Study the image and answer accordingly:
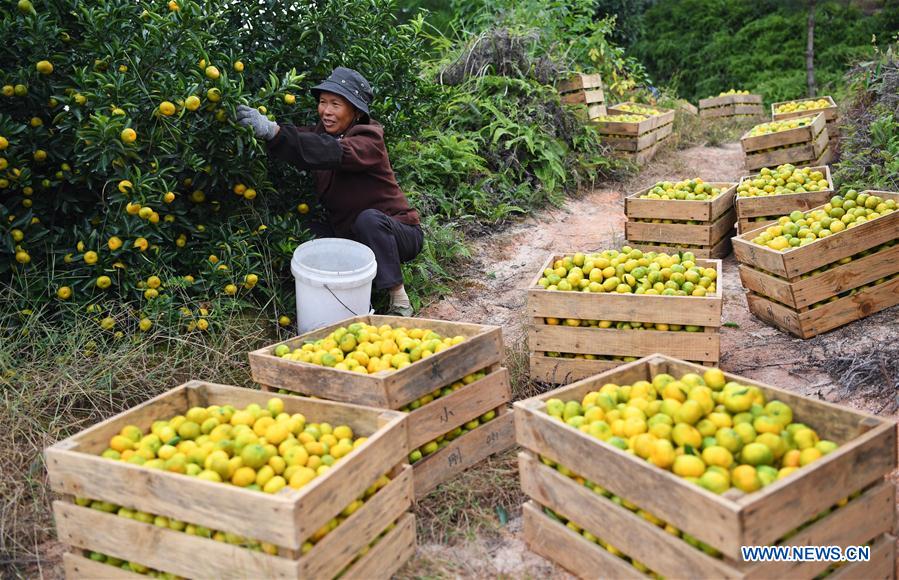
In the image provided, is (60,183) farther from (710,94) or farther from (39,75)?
(710,94)

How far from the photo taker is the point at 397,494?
2.88 metres

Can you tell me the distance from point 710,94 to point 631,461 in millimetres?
19159

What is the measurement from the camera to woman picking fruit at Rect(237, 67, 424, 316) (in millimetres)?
4617

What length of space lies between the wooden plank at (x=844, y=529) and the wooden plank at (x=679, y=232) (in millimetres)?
3893

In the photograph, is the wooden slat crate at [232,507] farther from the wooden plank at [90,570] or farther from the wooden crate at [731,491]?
the wooden crate at [731,491]

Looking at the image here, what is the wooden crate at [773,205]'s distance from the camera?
5957 mm

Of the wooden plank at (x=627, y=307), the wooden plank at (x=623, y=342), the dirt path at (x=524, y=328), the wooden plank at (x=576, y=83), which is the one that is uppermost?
the wooden plank at (x=576, y=83)

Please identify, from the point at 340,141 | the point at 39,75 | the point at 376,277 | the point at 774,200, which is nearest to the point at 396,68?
the point at 340,141

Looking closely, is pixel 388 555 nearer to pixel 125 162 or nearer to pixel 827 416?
pixel 827 416

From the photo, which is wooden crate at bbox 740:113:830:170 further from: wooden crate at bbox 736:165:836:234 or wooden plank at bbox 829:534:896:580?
wooden plank at bbox 829:534:896:580

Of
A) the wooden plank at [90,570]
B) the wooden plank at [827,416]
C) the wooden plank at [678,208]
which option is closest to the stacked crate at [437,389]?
the wooden plank at [90,570]

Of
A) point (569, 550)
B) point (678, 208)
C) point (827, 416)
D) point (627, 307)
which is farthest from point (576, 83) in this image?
point (569, 550)

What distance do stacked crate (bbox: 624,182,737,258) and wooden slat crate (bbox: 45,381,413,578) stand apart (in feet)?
13.4

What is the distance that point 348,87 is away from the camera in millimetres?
4902
